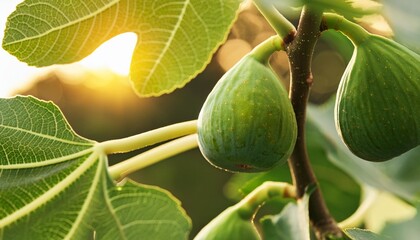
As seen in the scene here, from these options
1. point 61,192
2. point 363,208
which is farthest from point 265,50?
point 363,208

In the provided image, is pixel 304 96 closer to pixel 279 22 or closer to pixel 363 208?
pixel 279 22

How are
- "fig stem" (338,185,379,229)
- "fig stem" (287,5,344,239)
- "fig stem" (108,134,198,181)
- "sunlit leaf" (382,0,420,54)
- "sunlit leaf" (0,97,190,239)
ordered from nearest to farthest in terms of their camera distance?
"sunlit leaf" (382,0,420,54) < "fig stem" (287,5,344,239) < "sunlit leaf" (0,97,190,239) < "fig stem" (108,134,198,181) < "fig stem" (338,185,379,229)

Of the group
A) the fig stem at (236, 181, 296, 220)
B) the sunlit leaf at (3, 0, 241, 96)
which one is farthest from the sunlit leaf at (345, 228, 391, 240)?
the sunlit leaf at (3, 0, 241, 96)

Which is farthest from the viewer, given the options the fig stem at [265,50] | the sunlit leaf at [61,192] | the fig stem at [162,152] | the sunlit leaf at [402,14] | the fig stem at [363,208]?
the fig stem at [363,208]

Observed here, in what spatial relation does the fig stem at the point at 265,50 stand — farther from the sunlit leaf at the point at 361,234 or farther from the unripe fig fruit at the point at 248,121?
the sunlit leaf at the point at 361,234

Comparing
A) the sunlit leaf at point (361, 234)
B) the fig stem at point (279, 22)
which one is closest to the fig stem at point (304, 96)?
the fig stem at point (279, 22)

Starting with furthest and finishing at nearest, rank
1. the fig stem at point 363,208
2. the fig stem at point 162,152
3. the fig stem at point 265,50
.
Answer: the fig stem at point 363,208, the fig stem at point 162,152, the fig stem at point 265,50

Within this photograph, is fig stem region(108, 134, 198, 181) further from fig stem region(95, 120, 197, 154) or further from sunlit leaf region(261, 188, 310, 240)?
sunlit leaf region(261, 188, 310, 240)
